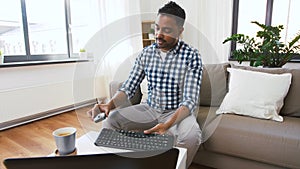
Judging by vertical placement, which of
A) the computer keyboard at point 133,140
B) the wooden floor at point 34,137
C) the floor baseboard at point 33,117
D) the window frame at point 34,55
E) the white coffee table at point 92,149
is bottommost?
the wooden floor at point 34,137

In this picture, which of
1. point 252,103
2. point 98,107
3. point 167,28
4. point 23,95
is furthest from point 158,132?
point 23,95

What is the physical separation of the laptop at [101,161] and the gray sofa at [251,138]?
917 mm

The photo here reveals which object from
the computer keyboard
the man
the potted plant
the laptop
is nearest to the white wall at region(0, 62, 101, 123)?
the man

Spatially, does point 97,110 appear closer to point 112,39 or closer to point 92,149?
point 92,149

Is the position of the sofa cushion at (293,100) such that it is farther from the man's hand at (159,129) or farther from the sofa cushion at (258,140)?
the man's hand at (159,129)

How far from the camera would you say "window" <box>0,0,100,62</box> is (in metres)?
2.23

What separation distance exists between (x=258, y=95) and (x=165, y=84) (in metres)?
0.60

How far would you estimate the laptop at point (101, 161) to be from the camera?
0.31m

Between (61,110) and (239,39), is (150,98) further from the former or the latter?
(61,110)

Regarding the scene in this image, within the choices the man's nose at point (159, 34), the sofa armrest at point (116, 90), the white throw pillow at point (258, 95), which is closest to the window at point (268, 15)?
the white throw pillow at point (258, 95)

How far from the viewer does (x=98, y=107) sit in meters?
1.06

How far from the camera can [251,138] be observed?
113 centimetres

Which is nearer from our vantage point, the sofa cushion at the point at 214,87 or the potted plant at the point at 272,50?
the sofa cushion at the point at 214,87

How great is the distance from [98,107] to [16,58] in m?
1.73
